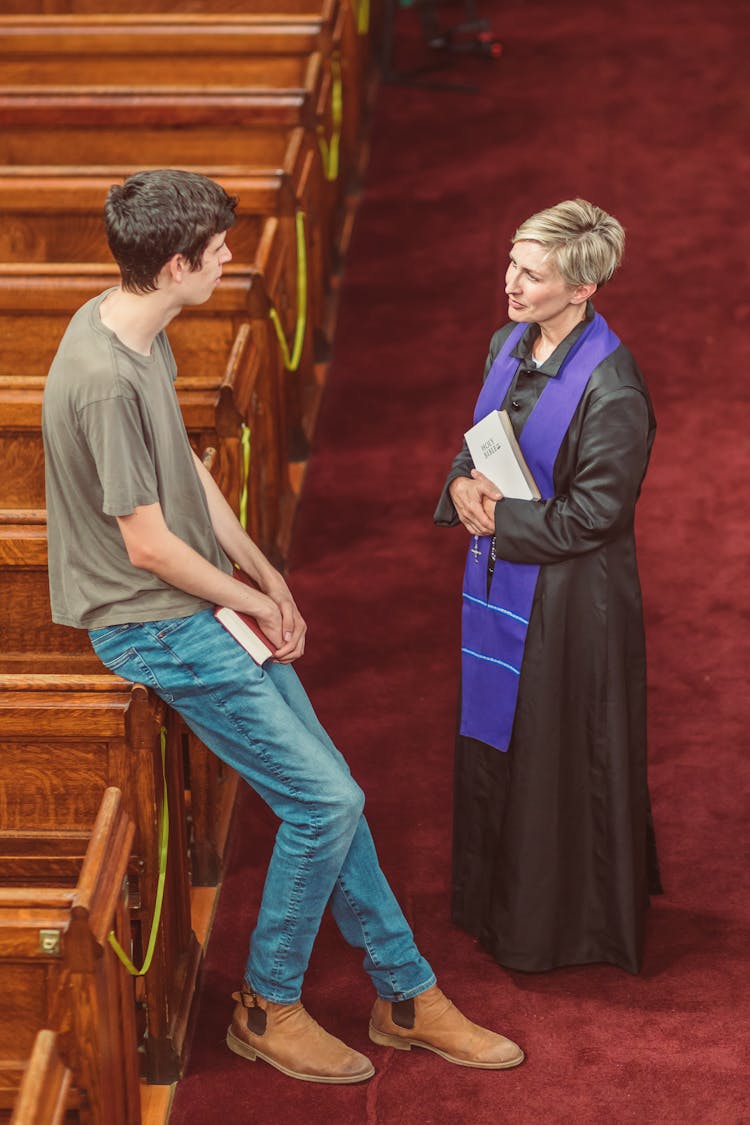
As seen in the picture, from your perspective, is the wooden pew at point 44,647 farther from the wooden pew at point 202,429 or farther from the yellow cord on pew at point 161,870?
the wooden pew at point 202,429

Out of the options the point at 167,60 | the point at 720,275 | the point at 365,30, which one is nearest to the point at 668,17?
the point at 365,30

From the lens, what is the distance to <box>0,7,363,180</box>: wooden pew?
539cm

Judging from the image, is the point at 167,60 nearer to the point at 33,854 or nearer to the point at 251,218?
the point at 251,218

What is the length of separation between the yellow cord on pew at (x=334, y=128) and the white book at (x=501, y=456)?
2.86 m

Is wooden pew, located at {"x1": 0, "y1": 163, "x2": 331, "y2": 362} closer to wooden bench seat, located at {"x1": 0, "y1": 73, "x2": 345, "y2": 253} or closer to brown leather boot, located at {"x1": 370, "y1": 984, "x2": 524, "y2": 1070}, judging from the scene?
wooden bench seat, located at {"x1": 0, "y1": 73, "x2": 345, "y2": 253}

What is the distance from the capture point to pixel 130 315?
2.54m

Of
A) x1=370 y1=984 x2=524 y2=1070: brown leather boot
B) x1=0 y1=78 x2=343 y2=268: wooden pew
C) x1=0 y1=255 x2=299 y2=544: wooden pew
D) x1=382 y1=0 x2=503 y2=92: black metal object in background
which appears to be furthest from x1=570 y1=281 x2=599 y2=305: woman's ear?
x1=382 y1=0 x2=503 y2=92: black metal object in background

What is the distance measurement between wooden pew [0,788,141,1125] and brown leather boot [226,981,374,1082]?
46 cm

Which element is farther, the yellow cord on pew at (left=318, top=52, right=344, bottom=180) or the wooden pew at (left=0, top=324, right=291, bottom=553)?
the yellow cord on pew at (left=318, top=52, right=344, bottom=180)

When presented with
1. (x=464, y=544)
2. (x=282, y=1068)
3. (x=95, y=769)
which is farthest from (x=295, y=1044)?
(x=464, y=544)

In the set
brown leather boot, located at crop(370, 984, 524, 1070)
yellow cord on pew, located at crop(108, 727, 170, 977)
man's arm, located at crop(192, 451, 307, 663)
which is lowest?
brown leather boot, located at crop(370, 984, 524, 1070)

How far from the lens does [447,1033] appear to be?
9.78 feet

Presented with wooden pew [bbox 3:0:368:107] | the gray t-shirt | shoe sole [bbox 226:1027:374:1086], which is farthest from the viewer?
wooden pew [bbox 3:0:368:107]

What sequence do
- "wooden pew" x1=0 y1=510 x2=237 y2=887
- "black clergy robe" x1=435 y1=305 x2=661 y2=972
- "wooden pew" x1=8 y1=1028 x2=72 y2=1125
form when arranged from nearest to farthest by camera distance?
"wooden pew" x1=8 y1=1028 x2=72 y2=1125, "black clergy robe" x1=435 y1=305 x2=661 y2=972, "wooden pew" x1=0 y1=510 x2=237 y2=887
